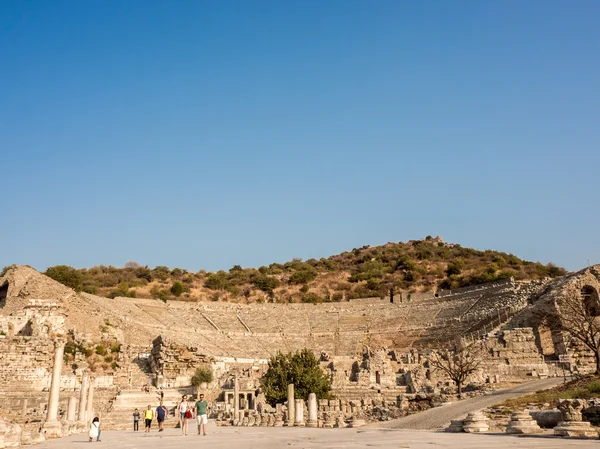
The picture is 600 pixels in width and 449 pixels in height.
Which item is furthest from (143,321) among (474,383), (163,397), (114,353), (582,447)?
(582,447)

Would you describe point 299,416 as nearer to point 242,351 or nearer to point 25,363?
point 25,363

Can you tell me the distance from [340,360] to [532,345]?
1324cm

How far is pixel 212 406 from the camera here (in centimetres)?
2750

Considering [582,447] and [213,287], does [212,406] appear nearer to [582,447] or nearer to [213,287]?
[582,447]

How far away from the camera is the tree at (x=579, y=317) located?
76.1 feet

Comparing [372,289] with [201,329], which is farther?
[372,289]

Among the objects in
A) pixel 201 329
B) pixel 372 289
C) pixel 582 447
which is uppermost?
pixel 372 289

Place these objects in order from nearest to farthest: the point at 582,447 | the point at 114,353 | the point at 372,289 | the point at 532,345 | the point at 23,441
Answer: the point at 582,447 < the point at 23,441 < the point at 532,345 < the point at 114,353 < the point at 372,289

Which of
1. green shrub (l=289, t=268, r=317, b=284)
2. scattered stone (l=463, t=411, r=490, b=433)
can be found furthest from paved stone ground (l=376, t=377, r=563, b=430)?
green shrub (l=289, t=268, r=317, b=284)

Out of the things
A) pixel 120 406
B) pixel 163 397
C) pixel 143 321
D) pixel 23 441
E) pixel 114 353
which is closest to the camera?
pixel 23 441

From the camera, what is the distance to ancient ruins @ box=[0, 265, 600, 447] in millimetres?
21858

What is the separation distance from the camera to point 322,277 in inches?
3334

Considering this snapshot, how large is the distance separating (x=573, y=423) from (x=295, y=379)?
17.9 meters

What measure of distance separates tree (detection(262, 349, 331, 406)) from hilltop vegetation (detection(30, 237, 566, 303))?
41.0 metres
